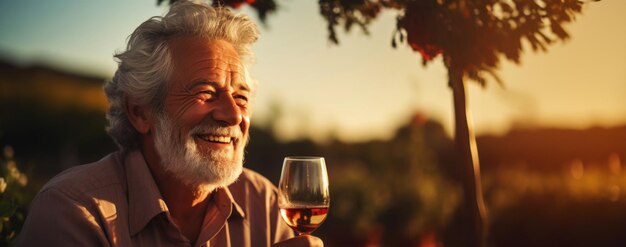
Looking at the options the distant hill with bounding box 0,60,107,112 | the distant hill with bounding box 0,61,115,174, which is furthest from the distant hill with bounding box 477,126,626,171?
the distant hill with bounding box 0,60,107,112

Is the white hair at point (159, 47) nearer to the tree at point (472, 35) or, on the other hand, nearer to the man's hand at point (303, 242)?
the tree at point (472, 35)

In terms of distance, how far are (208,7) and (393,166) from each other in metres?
6.15

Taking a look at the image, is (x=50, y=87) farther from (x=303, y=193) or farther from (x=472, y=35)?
(x=472, y=35)

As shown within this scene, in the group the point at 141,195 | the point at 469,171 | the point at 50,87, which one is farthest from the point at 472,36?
the point at 50,87

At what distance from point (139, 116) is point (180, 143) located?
0.38 meters

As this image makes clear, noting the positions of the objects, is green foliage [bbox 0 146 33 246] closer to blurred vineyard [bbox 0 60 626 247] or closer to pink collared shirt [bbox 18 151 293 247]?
pink collared shirt [bbox 18 151 293 247]

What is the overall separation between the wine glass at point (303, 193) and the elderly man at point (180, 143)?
156 millimetres

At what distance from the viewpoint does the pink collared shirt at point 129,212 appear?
2.44 metres

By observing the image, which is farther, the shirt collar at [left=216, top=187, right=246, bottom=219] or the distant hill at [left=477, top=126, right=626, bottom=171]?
the distant hill at [left=477, top=126, right=626, bottom=171]

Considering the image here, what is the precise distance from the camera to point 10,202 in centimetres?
302

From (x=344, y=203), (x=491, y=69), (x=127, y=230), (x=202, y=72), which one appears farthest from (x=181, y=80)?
(x=344, y=203)

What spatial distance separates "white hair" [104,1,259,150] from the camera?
9.73 feet

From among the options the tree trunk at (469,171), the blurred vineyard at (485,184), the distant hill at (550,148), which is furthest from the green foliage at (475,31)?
the distant hill at (550,148)

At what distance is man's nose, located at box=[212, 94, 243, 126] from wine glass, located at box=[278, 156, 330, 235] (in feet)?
1.24
